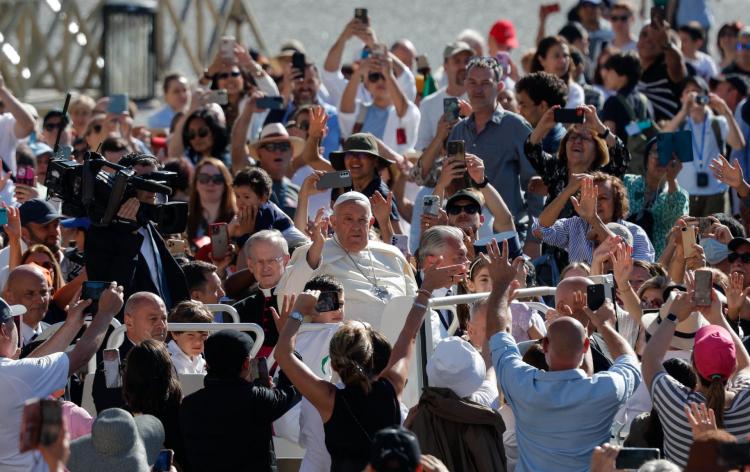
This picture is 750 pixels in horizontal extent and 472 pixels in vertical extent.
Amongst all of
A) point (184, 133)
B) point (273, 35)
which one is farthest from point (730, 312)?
point (273, 35)

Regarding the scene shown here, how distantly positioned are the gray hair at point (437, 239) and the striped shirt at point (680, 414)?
2.06 meters

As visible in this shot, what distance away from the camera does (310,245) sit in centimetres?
889

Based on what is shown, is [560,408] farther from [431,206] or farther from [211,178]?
[211,178]

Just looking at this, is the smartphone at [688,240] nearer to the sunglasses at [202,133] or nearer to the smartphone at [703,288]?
the smartphone at [703,288]

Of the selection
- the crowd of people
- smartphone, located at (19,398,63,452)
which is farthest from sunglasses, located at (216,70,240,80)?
smartphone, located at (19,398,63,452)

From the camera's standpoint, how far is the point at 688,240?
9570mm

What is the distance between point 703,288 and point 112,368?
2709mm

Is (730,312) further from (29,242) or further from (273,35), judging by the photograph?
(273,35)

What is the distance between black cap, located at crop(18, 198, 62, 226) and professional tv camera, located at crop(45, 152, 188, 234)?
177 centimetres

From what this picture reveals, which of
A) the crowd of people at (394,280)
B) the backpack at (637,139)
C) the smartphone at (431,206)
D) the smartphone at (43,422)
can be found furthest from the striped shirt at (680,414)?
the backpack at (637,139)

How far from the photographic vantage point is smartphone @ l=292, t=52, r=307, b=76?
13797 millimetres

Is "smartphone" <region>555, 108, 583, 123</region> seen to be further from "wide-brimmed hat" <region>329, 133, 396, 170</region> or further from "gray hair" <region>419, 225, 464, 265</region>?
"gray hair" <region>419, 225, 464, 265</region>

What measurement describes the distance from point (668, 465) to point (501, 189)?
17.8 feet

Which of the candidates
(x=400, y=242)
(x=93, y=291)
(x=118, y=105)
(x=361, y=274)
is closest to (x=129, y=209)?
(x=93, y=291)
